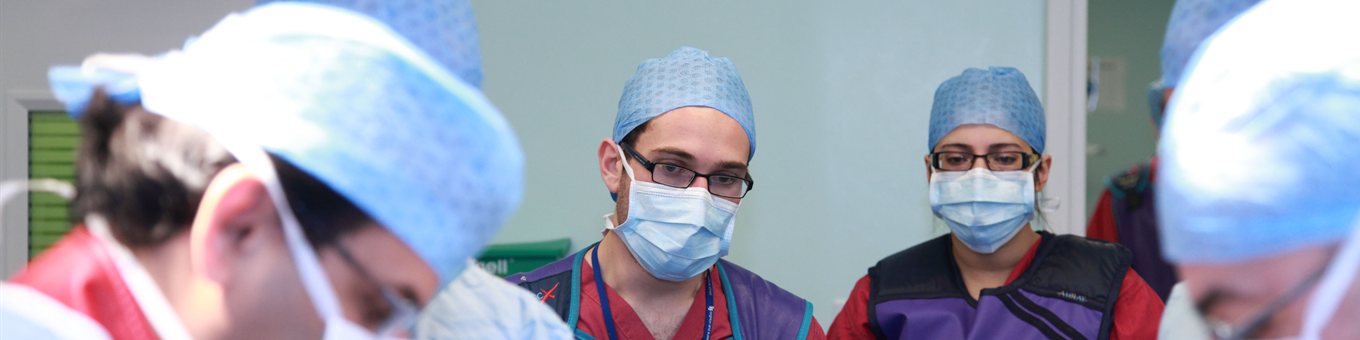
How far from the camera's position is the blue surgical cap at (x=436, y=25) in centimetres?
80

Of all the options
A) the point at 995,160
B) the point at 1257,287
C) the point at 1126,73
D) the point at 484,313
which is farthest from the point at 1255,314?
the point at 1126,73

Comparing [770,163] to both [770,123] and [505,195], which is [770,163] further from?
[505,195]

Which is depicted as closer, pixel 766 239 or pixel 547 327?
pixel 547 327

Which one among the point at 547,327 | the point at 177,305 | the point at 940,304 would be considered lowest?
the point at 940,304

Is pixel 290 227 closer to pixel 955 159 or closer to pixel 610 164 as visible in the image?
pixel 610 164

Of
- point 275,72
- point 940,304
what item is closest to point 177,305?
point 275,72

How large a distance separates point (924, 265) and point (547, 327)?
3.69ft

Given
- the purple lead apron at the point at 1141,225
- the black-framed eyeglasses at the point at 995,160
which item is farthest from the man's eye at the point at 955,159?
the purple lead apron at the point at 1141,225

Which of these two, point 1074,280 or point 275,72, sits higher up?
point 275,72

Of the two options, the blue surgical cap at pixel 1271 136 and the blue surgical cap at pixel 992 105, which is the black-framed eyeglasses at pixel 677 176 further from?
the blue surgical cap at pixel 1271 136

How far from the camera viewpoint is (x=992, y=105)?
2.00 m

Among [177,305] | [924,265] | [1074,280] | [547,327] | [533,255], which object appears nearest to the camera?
[177,305]

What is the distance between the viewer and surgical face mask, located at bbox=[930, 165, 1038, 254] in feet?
6.35

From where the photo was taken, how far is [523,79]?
2.65m
